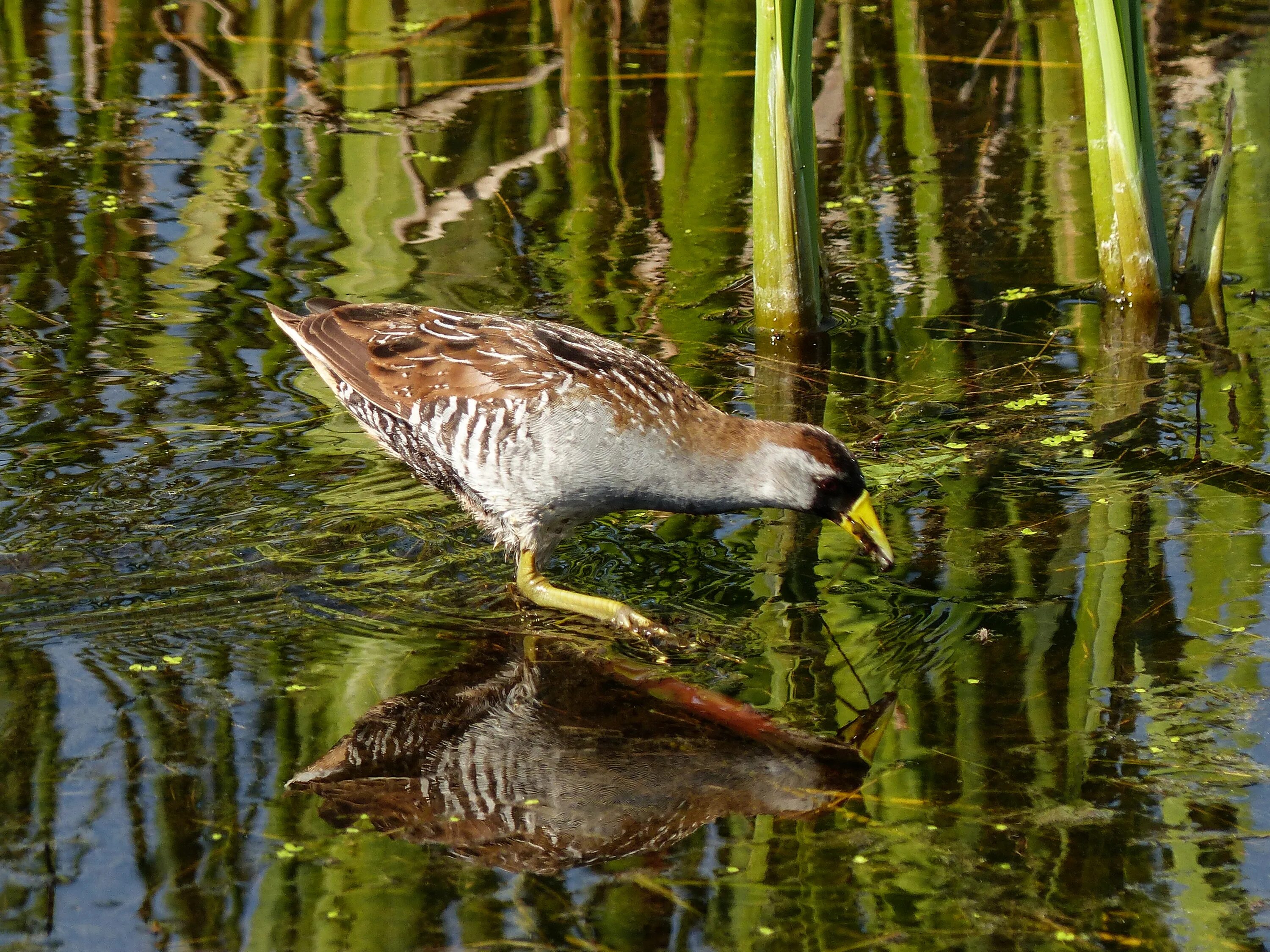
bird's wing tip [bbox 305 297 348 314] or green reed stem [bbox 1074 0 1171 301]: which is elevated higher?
Result: green reed stem [bbox 1074 0 1171 301]

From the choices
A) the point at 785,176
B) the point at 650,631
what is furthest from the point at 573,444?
the point at 785,176

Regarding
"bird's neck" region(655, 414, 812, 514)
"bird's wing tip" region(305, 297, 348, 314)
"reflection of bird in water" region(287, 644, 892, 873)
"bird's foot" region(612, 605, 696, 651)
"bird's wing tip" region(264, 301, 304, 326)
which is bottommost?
"reflection of bird in water" region(287, 644, 892, 873)

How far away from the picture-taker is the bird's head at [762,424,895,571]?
13.9 ft

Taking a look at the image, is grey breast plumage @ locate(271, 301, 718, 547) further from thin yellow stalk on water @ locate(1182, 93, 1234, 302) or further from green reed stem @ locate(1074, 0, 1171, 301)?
thin yellow stalk on water @ locate(1182, 93, 1234, 302)

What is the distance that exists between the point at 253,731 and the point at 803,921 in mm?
1439

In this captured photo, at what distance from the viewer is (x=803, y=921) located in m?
3.12

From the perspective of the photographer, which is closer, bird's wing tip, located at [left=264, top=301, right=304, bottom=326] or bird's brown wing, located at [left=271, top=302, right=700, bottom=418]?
bird's brown wing, located at [left=271, top=302, right=700, bottom=418]

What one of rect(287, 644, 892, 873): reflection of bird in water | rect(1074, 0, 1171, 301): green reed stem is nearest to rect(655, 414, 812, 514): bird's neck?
rect(287, 644, 892, 873): reflection of bird in water

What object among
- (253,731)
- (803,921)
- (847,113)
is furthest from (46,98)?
(803,921)

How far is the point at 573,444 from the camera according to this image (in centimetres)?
436

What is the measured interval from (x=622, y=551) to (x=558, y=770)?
4.48 feet

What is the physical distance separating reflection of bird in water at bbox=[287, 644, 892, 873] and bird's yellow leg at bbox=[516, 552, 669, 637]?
0.74 feet

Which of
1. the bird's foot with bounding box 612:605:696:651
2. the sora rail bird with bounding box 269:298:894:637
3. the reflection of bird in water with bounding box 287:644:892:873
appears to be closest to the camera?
the reflection of bird in water with bounding box 287:644:892:873

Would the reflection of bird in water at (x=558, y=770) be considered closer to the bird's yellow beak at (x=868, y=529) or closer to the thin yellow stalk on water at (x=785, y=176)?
the bird's yellow beak at (x=868, y=529)
